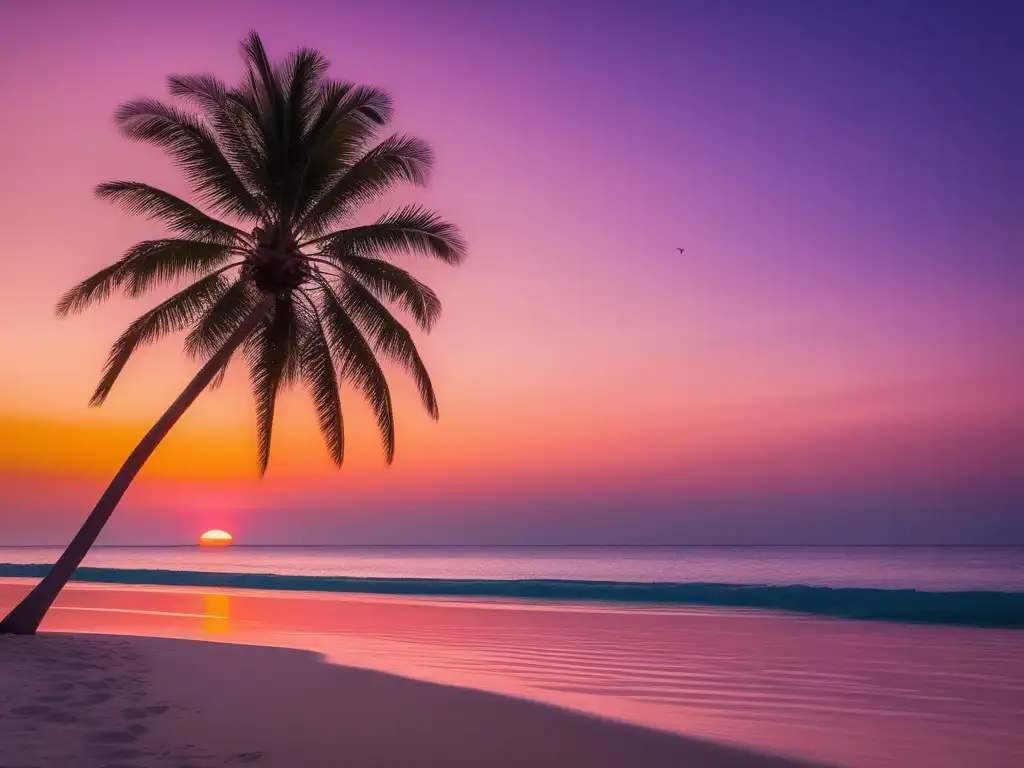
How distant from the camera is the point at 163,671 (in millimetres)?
9031

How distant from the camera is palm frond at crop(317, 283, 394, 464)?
1420 centimetres

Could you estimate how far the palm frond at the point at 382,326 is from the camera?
14.2 m

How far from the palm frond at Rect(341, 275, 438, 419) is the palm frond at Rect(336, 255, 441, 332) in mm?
220

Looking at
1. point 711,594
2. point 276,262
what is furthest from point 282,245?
point 711,594

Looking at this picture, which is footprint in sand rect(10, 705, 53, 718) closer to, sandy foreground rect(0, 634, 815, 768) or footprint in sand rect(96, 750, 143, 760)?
sandy foreground rect(0, 634, 815, 768)

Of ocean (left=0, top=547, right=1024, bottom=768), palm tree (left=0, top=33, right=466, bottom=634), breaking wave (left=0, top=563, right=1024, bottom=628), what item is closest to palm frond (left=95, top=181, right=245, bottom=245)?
palm tree (left=0, top=33, right=466, bottom=634)

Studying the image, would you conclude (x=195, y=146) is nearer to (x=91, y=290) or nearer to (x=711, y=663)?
(x=91, y=290)

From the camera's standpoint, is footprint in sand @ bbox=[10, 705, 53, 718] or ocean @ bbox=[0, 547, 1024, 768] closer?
footprint in sand @ bbox=[10, 705, 53, 718]

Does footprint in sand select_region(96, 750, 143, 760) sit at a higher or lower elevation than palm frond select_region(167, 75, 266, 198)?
lower

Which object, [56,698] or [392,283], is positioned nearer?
[56,698]

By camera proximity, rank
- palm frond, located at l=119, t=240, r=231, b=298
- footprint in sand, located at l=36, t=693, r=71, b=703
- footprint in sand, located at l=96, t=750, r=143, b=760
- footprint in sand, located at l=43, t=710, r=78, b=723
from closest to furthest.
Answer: footprint in sand, located at l=96, t=750, r=143, b=760, footprint in sand, located at l=43, t=710, r=78, b=723, footprint in sand, located at l=36, t=693, r=71, b=703, palm frond, located at l=119, t=240, r=231, b=298

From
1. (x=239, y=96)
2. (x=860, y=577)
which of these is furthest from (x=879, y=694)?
(x=860, y=577)

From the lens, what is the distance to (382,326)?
14.3m

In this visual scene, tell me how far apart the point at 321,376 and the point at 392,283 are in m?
2.14
